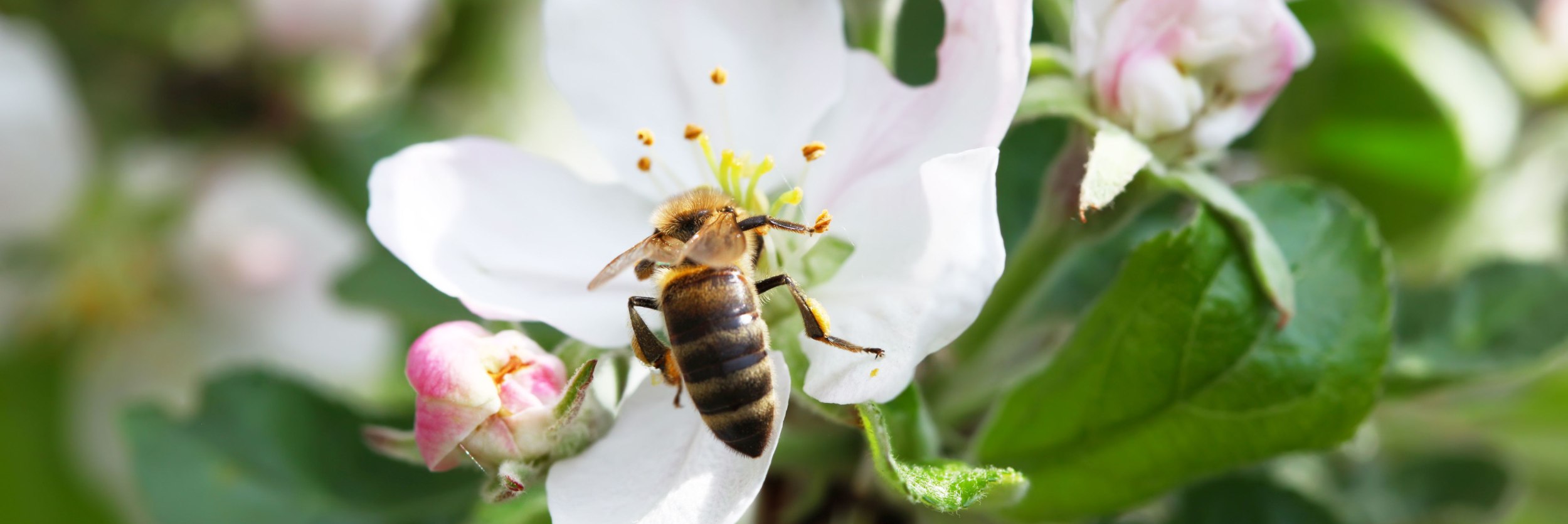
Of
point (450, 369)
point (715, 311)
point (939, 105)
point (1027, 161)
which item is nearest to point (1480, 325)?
point (1027, 161)

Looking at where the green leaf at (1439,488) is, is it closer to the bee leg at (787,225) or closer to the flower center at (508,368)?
the bee leg at (787,225)

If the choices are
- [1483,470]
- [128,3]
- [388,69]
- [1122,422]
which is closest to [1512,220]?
[1483,470]

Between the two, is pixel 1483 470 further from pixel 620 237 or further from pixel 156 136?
pixel 156 136

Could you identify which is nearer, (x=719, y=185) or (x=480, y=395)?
(x=480, y=395)

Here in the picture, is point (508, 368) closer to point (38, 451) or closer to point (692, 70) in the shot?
point (692, 70)

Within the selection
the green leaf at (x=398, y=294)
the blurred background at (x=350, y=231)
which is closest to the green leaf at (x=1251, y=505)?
the blurred background at (x=350, y=231)

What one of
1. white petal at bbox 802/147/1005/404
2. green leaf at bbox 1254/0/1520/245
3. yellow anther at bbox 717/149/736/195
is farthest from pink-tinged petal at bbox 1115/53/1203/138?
green leaf at bbox 1254/0/1520/245
